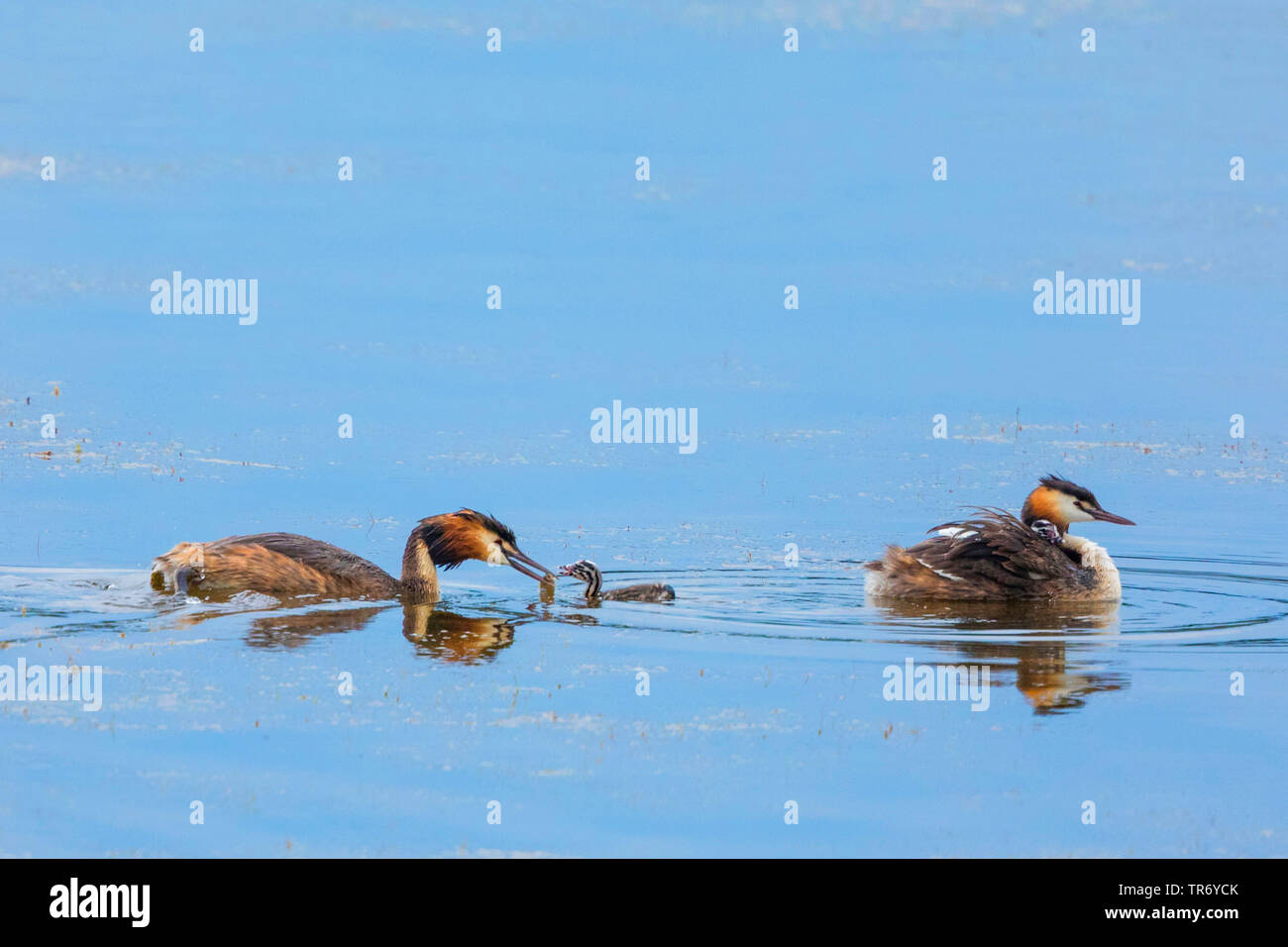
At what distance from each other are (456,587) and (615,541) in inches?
145

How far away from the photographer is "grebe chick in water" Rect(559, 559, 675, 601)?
Answer: 60.7 ft

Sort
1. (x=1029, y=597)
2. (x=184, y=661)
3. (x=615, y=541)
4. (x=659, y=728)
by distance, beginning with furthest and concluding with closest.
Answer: (x=615, y=541), (x=1029, y=597), (x=184, y=661), (x=659, y=728)

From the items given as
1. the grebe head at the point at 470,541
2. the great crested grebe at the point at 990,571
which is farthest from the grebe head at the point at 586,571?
the great crested grebe at the point at 990,571

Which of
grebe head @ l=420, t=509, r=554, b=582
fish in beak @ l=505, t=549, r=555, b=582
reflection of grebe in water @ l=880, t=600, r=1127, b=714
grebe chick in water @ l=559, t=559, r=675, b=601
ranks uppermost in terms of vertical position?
grebe head @ l=420, t=509, r=554, b=582

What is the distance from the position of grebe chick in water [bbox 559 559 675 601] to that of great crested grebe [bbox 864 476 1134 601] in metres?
2.40

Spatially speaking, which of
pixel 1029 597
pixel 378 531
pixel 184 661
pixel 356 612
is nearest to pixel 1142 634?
pixel 1029 597

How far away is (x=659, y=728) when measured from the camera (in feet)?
42.3

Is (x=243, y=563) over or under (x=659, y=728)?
over

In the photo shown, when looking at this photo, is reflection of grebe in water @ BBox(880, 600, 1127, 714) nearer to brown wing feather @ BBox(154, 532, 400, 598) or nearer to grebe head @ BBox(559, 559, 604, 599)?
grebe head @ BBox(559, 559, 604, 599)

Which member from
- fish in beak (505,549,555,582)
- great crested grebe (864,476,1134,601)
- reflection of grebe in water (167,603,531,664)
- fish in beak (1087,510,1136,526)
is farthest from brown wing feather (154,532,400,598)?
fish in beak (1087,510,1136,526)

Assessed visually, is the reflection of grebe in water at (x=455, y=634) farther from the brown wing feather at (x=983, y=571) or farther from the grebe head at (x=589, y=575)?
the brown wing feather at (x=983, y=571)

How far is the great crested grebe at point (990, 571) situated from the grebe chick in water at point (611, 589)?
240 centimetres

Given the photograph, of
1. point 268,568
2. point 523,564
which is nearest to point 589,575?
point 523,564

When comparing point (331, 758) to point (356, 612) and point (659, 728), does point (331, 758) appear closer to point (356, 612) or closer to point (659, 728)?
point (659, 728)
